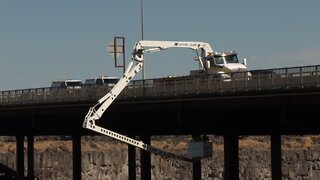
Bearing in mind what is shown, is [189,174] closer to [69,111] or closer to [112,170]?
[112,170]

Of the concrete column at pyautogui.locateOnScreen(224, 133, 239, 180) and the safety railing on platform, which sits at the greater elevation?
the safety railing on platform

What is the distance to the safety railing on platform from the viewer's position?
59625 millimetres

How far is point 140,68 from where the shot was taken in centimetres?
7556

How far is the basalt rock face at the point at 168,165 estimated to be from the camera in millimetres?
139250

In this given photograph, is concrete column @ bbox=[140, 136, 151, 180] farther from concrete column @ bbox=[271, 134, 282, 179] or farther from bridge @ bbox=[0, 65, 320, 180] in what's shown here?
concrete column @ bbox=[271, 134, 282, 179]

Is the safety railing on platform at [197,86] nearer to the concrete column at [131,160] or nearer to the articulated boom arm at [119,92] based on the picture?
the articulated boom arm at [119,92]

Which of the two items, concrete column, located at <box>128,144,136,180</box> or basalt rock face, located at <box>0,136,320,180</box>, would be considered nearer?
concrete column, located at <box>128,144,136,180</box>

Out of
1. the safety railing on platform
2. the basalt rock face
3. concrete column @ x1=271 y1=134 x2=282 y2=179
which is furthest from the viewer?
the basalt rock face

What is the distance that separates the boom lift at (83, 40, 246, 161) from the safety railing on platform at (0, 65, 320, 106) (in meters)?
1.08

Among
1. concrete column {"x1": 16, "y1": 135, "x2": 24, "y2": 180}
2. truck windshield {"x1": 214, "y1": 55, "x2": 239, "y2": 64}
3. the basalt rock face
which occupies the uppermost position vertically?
truck windshield {"x1": 214, "y1": 55, "x2": 239, "y2": 64}

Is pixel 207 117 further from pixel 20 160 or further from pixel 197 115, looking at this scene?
pixel 20 160

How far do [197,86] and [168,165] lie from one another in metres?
84.3

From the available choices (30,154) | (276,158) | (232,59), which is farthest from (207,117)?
(30,154)

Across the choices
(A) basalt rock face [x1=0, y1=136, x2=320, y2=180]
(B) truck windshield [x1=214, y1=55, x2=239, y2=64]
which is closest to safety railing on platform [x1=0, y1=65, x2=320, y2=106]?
(B) truck windshield [x1=214, y1=55, x2=239, y2=64]
